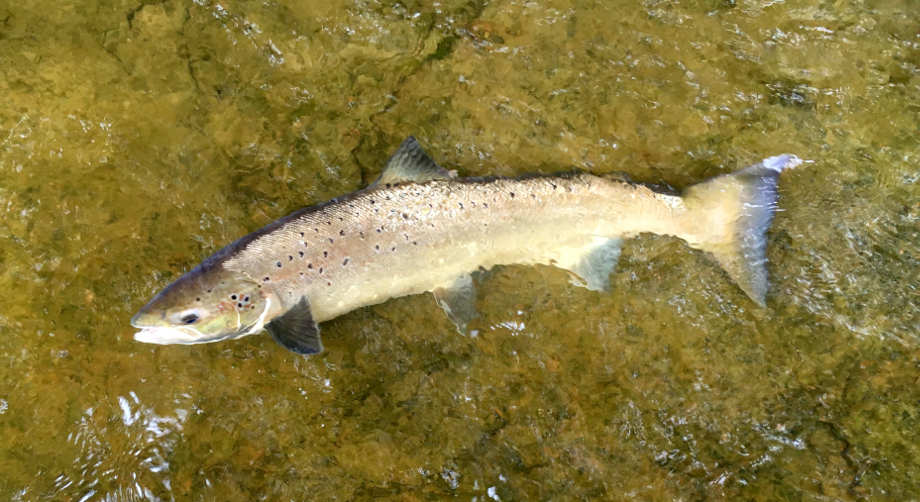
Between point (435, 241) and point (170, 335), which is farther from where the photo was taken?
point (435, 241)

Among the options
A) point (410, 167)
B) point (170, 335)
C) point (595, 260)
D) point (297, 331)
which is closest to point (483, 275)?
point (595, 260)

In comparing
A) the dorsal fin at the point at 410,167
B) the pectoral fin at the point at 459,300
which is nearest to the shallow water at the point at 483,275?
the pectoral fin at the point at 459,300

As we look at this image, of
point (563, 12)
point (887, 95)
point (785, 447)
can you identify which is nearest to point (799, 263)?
point (785, 447)

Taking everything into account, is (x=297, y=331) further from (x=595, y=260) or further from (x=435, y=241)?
(x=595, y=260)

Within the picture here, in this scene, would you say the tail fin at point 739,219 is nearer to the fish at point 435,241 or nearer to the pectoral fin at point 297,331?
the fish at point 435,241

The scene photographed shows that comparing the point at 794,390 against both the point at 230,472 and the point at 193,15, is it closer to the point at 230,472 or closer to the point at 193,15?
the point at 230,472

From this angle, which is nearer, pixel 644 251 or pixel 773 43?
pixel 644 251
